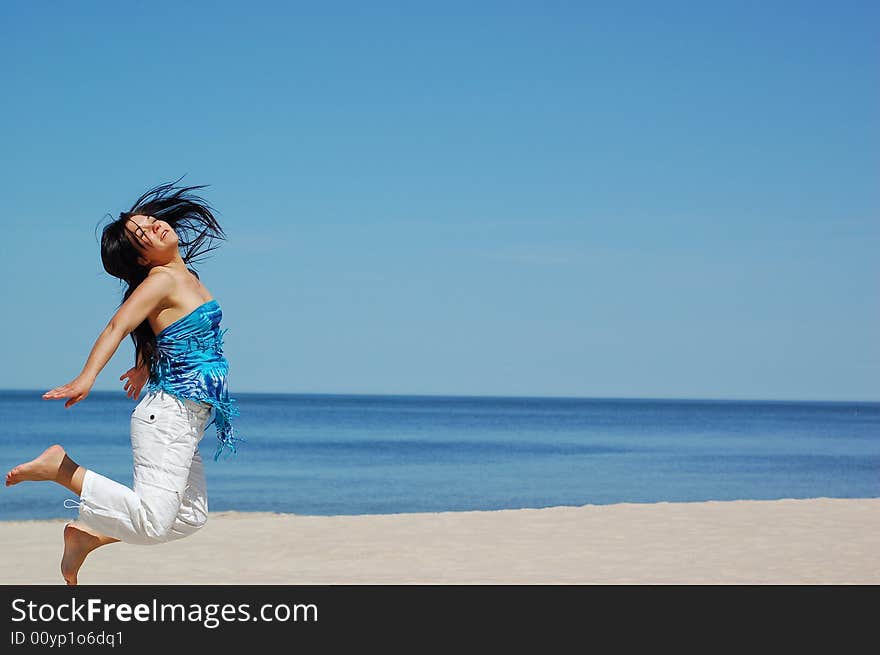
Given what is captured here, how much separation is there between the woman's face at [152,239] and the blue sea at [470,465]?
11587mm

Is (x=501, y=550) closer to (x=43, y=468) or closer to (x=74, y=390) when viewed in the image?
(x=43, y=468)

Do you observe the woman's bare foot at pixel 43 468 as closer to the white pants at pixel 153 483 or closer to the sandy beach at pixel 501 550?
the white pants at pixel 153 483

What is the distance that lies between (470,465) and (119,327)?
3327 centimetres

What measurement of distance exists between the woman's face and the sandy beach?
4.03 meters

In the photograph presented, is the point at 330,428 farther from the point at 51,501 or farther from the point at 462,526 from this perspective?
the point at 462,526

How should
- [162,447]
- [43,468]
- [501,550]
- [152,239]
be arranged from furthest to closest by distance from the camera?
[501,550] → [152,239] → [43,468] → [162,447]

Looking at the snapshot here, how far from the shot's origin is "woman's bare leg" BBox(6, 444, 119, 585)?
4695 mm

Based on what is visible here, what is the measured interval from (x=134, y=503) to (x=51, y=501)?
56.6ft

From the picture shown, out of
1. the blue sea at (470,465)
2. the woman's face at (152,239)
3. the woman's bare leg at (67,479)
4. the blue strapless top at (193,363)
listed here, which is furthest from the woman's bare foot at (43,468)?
the blue sea at (470,465)

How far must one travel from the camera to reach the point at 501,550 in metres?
9.87

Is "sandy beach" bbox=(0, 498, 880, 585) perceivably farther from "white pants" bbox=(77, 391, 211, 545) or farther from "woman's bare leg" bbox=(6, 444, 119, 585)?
"white pants" bbox=(77, 391, 211, 545)

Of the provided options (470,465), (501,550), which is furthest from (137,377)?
(470,465)

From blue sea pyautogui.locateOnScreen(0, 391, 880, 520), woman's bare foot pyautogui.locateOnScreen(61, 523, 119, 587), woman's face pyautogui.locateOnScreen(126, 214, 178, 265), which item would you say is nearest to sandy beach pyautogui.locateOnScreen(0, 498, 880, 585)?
woman's bare foot pyautogui.locateOnScreen(61, 523, 119, 587)
